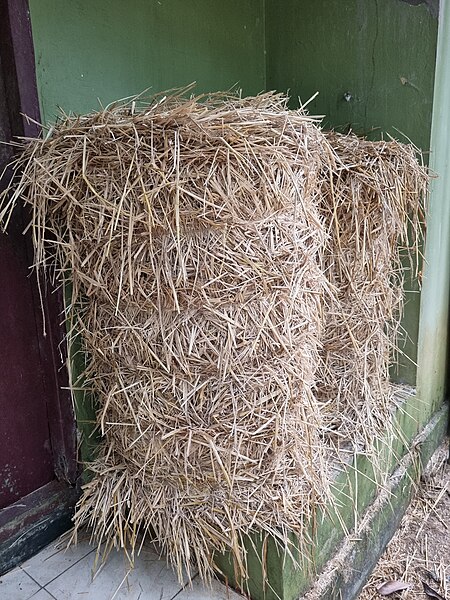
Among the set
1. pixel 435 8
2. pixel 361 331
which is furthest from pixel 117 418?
pixel 435 8

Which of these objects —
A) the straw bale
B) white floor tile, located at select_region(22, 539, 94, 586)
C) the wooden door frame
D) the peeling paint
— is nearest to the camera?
the straw bale

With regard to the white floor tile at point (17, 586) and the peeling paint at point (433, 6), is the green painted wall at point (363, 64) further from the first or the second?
the white floor tile at point (17, 586)

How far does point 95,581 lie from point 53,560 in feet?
0.54

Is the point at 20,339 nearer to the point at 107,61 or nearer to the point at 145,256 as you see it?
the point at 145,256

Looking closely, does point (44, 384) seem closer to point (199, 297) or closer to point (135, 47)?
point (199, 297)

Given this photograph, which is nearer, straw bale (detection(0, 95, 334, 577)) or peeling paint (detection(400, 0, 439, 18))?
straw bale (detection(0, 95, 334, 577))

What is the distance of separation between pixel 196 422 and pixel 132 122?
27.6 inches

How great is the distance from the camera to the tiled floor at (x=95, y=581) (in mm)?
1337

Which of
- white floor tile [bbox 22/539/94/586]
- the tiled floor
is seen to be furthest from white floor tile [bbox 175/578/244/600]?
white floor tile [bbox 22/539/94/586]

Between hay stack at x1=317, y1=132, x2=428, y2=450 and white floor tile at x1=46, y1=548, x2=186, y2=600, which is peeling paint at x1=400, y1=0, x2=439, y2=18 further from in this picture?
white floor tile at x1=46, y1=548, x2=186, y2=600

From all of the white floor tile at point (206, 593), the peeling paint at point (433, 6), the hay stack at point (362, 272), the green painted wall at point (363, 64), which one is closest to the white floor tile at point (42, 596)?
the white floor tile at point (206, 593)

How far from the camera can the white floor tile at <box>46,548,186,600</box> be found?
4.39 feet

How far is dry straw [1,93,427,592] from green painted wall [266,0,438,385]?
0.61 metres

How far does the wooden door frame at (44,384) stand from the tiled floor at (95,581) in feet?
0.20
